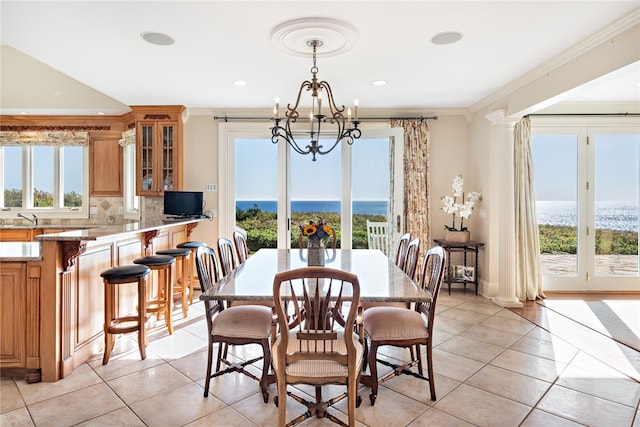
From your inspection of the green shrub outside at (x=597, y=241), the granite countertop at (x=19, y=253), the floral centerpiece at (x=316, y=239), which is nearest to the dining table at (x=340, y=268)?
the floral centerpiece at (x=316, y=239)

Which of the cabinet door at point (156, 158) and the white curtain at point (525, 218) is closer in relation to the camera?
the white curtain at point (525, 218)

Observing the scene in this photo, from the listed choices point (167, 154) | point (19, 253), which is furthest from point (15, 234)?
point (19, 253)

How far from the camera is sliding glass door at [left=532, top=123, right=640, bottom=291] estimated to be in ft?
16.3

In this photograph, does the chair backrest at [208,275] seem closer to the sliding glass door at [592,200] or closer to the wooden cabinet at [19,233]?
the wooden cabinet at [19,233]

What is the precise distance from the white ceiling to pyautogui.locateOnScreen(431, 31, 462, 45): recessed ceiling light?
0.07 metres

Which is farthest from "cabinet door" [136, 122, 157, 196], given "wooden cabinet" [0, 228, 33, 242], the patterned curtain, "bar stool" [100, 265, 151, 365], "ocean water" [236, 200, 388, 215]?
the patterned curtain

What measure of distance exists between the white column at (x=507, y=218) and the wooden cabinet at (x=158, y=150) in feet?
13.8

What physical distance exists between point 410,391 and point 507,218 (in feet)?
9.36

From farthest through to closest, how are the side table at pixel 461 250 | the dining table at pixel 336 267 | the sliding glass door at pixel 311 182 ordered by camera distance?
1. the sliding glass door at pixel 311 182
2. the side table at pixel 461 250
3. the dining table at pixel 336 267

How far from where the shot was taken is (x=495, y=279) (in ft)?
15.7

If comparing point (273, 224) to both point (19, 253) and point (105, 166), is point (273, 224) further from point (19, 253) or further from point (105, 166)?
A: point (19, 253)

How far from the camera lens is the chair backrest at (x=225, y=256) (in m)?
2.74

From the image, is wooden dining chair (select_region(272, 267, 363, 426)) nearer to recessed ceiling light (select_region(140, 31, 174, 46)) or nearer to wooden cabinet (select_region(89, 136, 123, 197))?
recessed ceiling light (select_region(140, 31, 174, 46))

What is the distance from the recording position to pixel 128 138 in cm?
546
